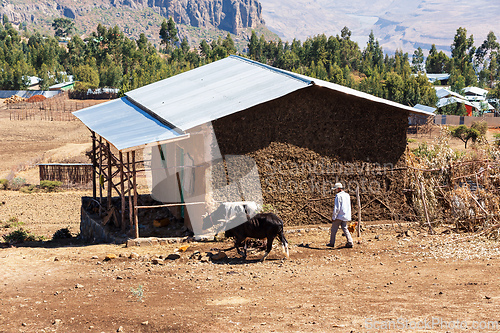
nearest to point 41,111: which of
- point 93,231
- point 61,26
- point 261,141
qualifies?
point 93,231

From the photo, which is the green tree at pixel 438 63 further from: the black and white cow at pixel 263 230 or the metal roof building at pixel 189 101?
the black and white cow at pixel 263 230

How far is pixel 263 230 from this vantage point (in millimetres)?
9758

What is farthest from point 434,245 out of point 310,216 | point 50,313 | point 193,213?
point 50,313

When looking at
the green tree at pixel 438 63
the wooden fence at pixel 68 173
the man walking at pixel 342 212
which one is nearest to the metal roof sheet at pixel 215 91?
the man walking at pixel 342 212

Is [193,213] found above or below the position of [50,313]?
above

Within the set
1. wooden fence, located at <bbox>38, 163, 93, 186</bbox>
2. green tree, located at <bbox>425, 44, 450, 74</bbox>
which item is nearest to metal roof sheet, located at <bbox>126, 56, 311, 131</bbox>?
wooden fence, located at <bbox>38, 163, 93, 186</bbox>

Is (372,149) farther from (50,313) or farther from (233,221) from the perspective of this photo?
(50,313)

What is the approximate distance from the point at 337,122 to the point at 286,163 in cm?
165

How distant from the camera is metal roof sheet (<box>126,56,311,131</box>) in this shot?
11797 millimetres

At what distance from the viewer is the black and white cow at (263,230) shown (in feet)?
31.7

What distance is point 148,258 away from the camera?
10211 millimetres

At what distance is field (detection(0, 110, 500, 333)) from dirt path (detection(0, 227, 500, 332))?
17 millimetres

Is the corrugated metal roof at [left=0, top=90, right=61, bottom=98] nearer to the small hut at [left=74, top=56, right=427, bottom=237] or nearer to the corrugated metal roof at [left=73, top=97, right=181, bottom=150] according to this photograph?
the corrugated metal roof at [left=73, top=97, right=181, bottom=150]

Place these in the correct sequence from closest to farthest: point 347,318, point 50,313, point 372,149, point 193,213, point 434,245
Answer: point 347,318 < point 50,313 < point 434,245 < point 193,213 < point 372,149
